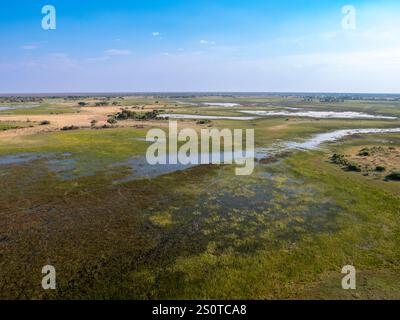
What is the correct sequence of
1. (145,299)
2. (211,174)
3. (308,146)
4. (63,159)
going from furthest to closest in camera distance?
(308,146), (63,159), (211,174), (145,299)

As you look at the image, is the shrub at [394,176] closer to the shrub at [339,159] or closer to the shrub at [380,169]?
the shrub at [380,169]

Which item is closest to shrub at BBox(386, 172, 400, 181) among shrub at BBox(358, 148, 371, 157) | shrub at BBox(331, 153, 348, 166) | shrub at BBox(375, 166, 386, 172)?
shrub at BBox(375, 166, 386, 172)

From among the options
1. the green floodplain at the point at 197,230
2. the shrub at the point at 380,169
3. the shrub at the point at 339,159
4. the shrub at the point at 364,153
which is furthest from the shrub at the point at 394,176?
the shrub at the point at 364,153

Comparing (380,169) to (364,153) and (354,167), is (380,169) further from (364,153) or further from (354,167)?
(364,153)

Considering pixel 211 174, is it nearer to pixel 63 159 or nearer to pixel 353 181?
pixel 353 181

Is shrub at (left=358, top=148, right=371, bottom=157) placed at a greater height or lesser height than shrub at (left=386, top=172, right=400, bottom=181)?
greater

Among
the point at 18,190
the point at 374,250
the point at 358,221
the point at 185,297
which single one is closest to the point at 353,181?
the point at 358,221

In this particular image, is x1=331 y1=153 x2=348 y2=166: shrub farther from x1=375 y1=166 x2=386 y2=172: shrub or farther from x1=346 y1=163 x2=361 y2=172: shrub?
x1=375 y1=166 x2=386 y2=172: shrub

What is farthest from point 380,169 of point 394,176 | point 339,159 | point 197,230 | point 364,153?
point 197,230

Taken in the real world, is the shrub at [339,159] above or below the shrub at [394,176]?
above
